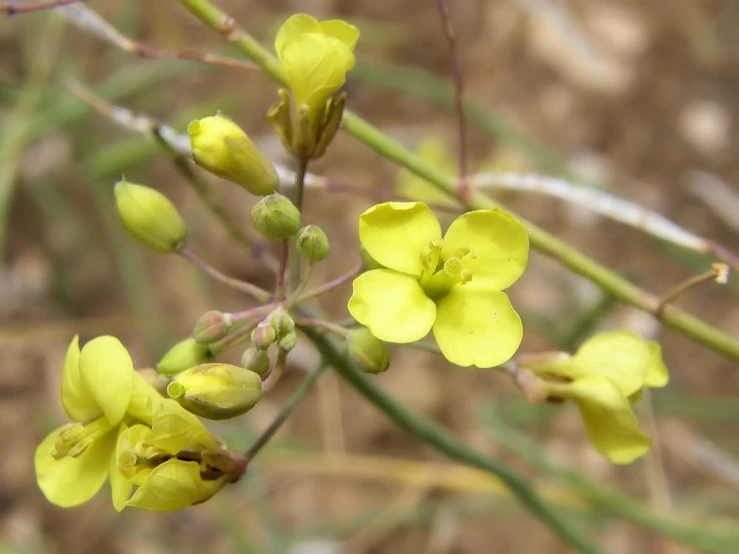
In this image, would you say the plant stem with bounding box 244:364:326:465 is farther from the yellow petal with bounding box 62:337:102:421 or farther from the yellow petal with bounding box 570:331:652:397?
the yellow petal with bounding box 570:331:652:397

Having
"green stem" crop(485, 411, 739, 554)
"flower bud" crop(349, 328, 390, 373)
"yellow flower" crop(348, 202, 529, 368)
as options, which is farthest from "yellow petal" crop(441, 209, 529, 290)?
"green stem" crop(485, 411, 739, 554)

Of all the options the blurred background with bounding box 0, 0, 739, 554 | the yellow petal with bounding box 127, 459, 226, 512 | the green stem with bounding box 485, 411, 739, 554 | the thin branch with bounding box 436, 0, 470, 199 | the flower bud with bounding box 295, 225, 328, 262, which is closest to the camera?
the yellow petal with bounding box 127, 459, 226, 512

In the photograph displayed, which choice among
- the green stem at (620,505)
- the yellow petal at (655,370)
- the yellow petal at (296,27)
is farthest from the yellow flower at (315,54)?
the green stem at (620,505)

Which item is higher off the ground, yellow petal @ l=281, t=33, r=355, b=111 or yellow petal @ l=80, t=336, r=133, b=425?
yellow petal @ l=281, t=33, r=355, b=111

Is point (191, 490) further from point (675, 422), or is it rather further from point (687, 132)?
point (687, 132)

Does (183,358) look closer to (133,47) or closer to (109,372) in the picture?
(109,372)

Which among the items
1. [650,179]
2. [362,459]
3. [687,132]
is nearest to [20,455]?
[362,459]

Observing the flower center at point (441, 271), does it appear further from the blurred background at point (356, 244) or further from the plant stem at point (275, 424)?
the blurred background at point (356, 244)
